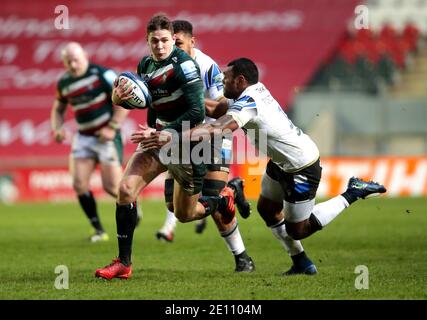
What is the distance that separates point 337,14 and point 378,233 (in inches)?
601

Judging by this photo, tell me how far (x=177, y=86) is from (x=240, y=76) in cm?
58

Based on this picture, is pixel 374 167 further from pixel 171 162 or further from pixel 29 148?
pixel 171 162

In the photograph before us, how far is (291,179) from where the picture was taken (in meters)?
7.39

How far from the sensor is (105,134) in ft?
38.8

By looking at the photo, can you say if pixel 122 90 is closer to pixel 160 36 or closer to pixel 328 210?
pixel 160 36

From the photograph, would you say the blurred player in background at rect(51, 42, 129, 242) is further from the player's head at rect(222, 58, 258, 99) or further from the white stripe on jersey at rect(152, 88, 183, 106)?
the player's head at rect(222, 58, 258, 99)

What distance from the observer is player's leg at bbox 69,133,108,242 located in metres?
11.8

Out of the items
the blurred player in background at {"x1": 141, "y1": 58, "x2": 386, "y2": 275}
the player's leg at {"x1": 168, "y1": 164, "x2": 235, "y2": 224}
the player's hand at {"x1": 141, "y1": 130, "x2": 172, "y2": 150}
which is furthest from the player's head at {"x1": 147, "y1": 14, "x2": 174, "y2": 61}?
the player's leg at {"x1": 168, "y1": 164, "x2": 235, "y2": 224}

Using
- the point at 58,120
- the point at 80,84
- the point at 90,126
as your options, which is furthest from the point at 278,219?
the point at 58,120

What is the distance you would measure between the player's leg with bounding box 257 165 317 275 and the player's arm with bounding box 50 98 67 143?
195 inches

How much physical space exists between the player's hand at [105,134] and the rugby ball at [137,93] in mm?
4637
